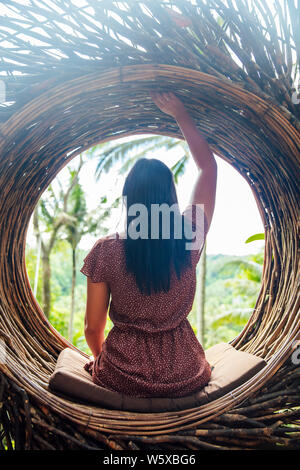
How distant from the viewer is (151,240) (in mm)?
1388

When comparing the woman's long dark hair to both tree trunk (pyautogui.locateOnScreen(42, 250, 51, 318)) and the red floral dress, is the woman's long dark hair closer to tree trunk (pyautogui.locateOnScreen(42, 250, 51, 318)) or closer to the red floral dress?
the red floral dress

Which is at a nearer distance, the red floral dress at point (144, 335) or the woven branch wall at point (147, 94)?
the woven branch wall at point (147, 94)

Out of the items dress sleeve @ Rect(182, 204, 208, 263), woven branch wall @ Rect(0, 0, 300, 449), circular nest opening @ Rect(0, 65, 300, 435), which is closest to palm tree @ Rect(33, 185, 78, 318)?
circular nest opening @ Rect(0, 65, 300, 435)

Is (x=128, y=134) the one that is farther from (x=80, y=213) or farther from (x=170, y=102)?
(x=80, y=213)

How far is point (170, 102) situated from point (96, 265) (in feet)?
2.57

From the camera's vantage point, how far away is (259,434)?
122 cm

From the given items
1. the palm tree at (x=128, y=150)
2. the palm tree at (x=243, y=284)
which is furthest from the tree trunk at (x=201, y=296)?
the palm tree at (x=128, y=150)

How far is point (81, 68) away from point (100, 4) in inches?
8.2

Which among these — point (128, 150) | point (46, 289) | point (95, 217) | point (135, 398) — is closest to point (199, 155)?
point (135, 398)

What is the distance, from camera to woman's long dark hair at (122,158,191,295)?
138cm

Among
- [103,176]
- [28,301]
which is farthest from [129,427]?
[103,176]

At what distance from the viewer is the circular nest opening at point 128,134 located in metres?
1.34

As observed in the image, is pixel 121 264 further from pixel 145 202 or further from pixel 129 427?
pixel 129 427

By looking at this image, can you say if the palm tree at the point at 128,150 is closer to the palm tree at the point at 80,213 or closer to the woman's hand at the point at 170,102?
the palm tree at the point at 80,213
